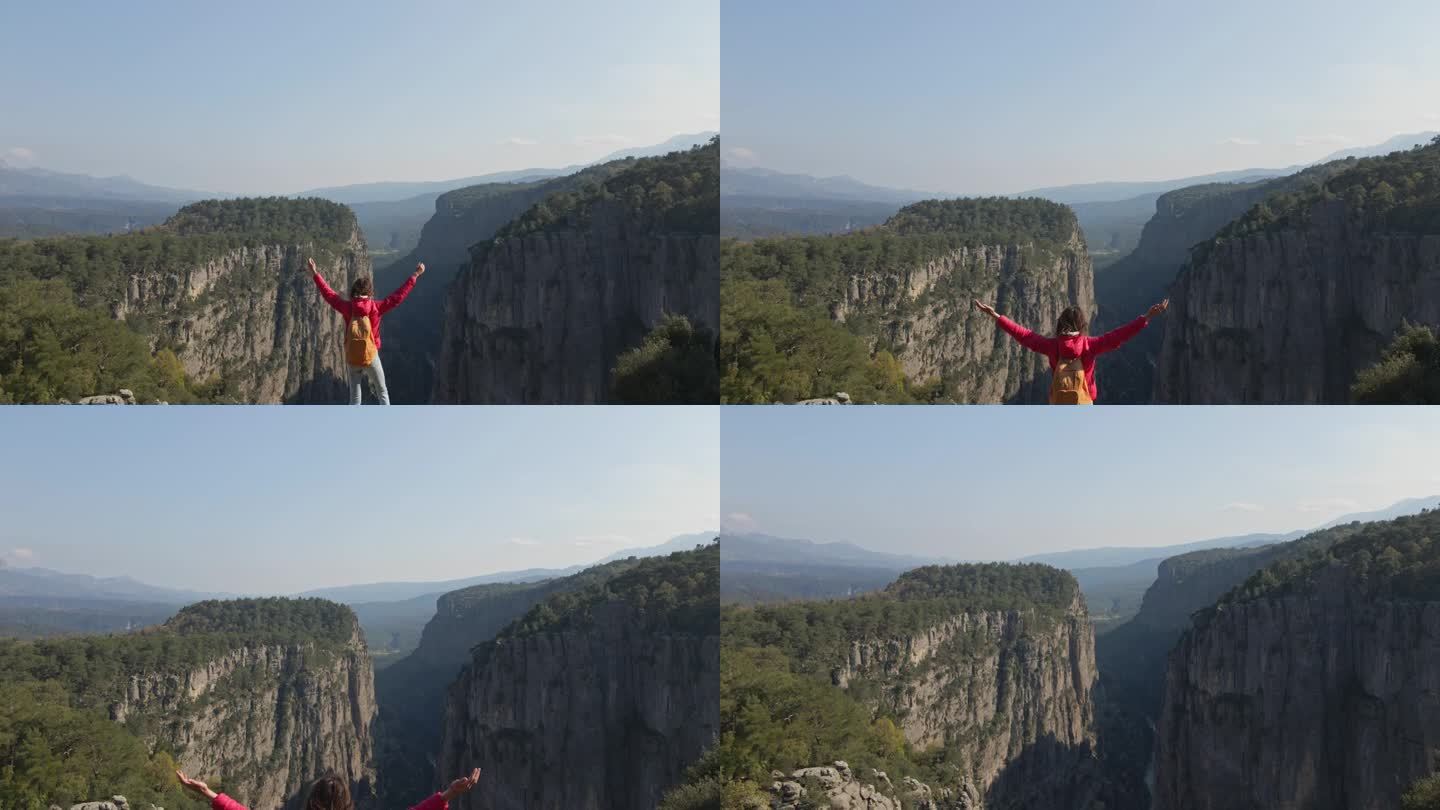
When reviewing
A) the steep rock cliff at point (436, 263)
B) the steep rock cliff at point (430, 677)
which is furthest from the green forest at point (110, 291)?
the steep rock cliff at point (430, 677)

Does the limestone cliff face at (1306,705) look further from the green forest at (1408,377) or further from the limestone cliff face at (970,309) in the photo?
the limestone cliff face at (970,309)

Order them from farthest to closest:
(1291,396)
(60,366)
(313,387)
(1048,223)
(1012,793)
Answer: (313,387)
(1048,223)
(1291,396)
(1012,793)
(60,366)

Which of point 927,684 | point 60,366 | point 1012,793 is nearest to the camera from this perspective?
point 60,366

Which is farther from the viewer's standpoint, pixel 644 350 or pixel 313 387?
pixel 313 387

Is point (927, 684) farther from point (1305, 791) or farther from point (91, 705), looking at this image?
point (91, 705)

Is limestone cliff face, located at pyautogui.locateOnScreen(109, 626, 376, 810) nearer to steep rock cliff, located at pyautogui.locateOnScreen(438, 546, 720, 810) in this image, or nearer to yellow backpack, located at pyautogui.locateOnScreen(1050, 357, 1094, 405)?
steep rock cliff, located at pyautogui.locateOnScreen(438, 546, 720, 810)

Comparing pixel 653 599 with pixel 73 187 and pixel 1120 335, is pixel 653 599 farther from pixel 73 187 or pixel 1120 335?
pixel 73 187

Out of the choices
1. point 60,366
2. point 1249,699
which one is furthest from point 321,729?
point 1249,699

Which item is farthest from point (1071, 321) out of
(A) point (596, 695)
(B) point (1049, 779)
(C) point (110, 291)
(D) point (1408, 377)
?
(C) point (110, 291)

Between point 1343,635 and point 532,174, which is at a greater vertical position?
point 532,174
